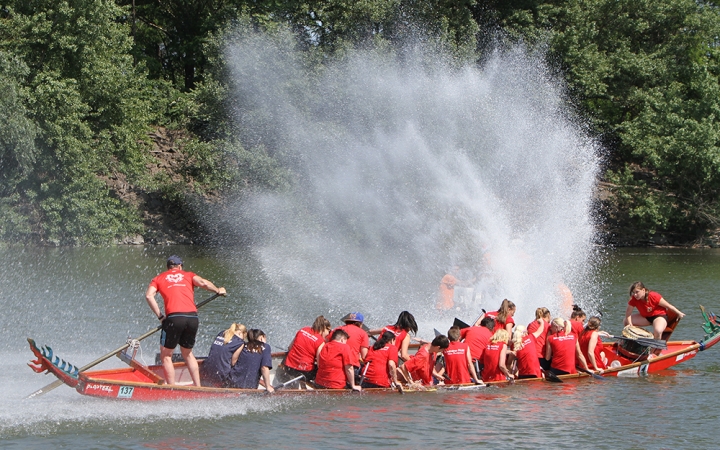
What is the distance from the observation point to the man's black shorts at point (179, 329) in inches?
547

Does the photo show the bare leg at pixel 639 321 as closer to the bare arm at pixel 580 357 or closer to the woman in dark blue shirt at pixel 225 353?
the bare arm at pixel 580 357

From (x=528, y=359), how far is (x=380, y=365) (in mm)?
2934

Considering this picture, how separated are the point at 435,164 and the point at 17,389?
2603 cm

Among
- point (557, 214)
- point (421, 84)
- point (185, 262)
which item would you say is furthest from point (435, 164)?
point (185, 262)

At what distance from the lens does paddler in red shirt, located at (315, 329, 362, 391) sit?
15.1 metres

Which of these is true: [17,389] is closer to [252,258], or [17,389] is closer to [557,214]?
[557,214]

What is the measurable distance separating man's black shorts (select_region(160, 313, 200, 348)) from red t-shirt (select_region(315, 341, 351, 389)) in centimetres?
235

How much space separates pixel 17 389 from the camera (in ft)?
48.5

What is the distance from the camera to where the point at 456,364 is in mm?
15938

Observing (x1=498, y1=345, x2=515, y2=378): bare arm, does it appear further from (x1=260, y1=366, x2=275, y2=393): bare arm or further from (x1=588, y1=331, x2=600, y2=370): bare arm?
(x1=260, y1=366, x2=275, y2=393): bare arm

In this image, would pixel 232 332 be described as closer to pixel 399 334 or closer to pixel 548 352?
pixel 399 334

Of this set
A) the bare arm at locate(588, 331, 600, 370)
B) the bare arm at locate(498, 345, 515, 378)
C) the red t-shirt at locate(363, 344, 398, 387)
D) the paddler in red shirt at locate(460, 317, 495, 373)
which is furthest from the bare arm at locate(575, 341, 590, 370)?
the red t-shirt at locate(363, 344, 398, 387)

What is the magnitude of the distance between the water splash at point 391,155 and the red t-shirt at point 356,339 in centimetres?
1680

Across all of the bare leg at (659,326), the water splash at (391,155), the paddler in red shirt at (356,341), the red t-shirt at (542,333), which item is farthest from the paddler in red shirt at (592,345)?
the water splash at (391,155)
